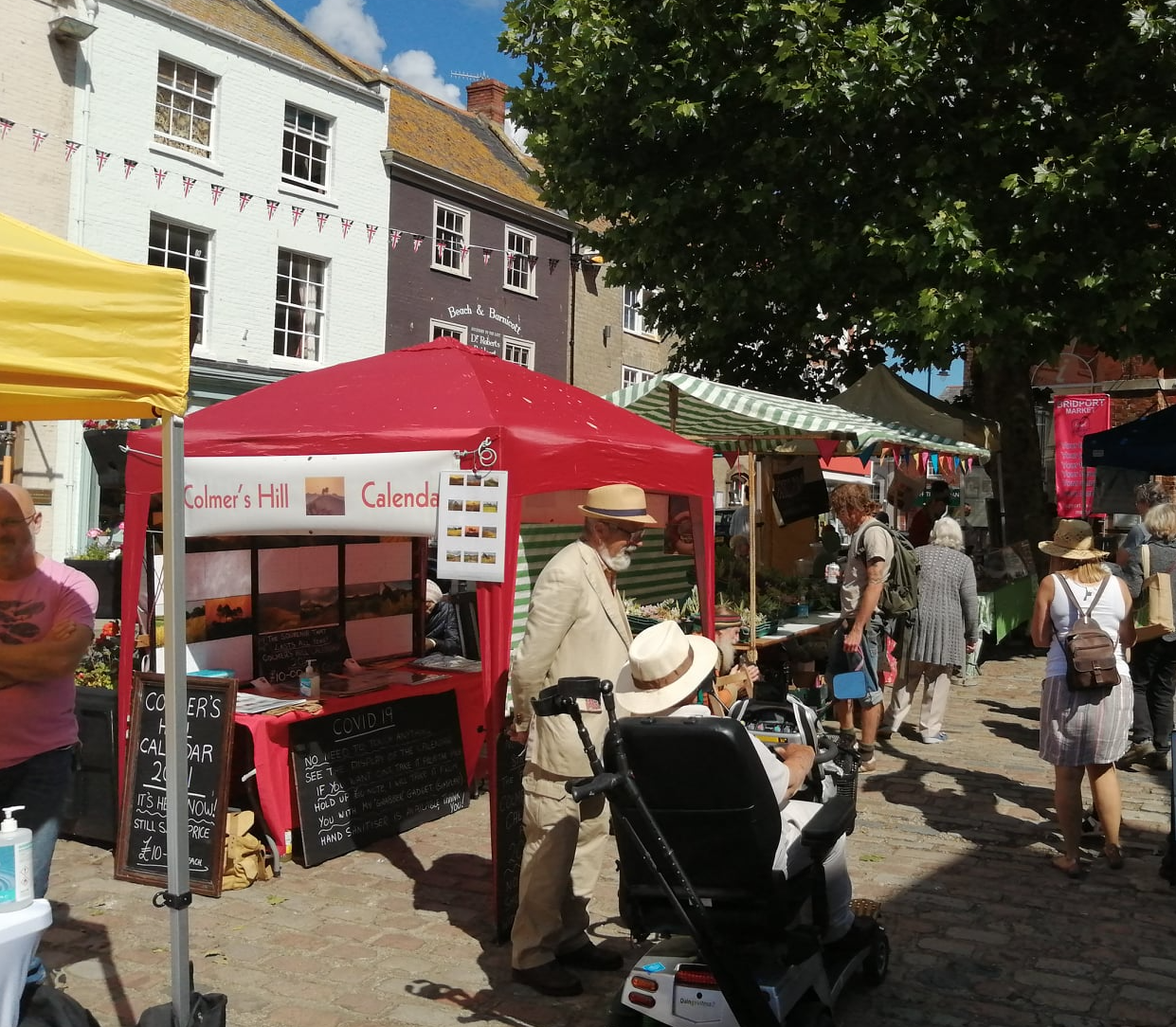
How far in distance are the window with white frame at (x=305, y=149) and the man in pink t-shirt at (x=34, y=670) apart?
17827mm

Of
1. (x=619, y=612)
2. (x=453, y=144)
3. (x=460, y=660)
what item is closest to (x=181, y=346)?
(x=619, y=612)

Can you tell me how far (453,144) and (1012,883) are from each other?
22.9m

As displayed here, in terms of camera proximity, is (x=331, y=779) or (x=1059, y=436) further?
(x=1059, y=436)

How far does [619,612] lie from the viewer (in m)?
4.69

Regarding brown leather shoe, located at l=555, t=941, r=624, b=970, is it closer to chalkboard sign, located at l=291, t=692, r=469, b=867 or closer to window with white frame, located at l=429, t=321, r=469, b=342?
chalkboard sign, located at l=291, t=692, r=469, b=867

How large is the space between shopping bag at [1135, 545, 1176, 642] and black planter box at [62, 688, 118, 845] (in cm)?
568

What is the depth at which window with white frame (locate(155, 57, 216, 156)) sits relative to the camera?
714 inches

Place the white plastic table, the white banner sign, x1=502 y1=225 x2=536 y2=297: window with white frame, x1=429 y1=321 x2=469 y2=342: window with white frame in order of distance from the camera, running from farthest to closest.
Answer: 1. x1=502 y1=225 x2=536 y2=297: window with white frame
2. x1=429 y1=321 x2=469 y2=342: window with white frame
3. the white banner sign
4. the white plastic table

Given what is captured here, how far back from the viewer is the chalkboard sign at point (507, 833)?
194 inches

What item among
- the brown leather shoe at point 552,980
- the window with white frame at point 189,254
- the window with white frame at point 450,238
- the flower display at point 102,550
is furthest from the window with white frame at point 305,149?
the brown leather shoe at point 552,980

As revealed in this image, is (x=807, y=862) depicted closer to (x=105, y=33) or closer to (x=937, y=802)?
(x=937, y=802)

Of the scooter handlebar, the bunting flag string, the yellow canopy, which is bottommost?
the scooter handlebar

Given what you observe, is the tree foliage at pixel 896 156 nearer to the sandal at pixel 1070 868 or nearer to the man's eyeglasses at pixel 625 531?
the sandal at pixel 1070 868

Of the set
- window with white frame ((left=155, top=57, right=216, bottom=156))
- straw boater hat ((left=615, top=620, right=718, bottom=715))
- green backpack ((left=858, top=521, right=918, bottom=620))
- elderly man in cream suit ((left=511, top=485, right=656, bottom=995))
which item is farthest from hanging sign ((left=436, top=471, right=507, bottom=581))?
window with white frame ((left=155, top=57, right=216, bottom=156))
